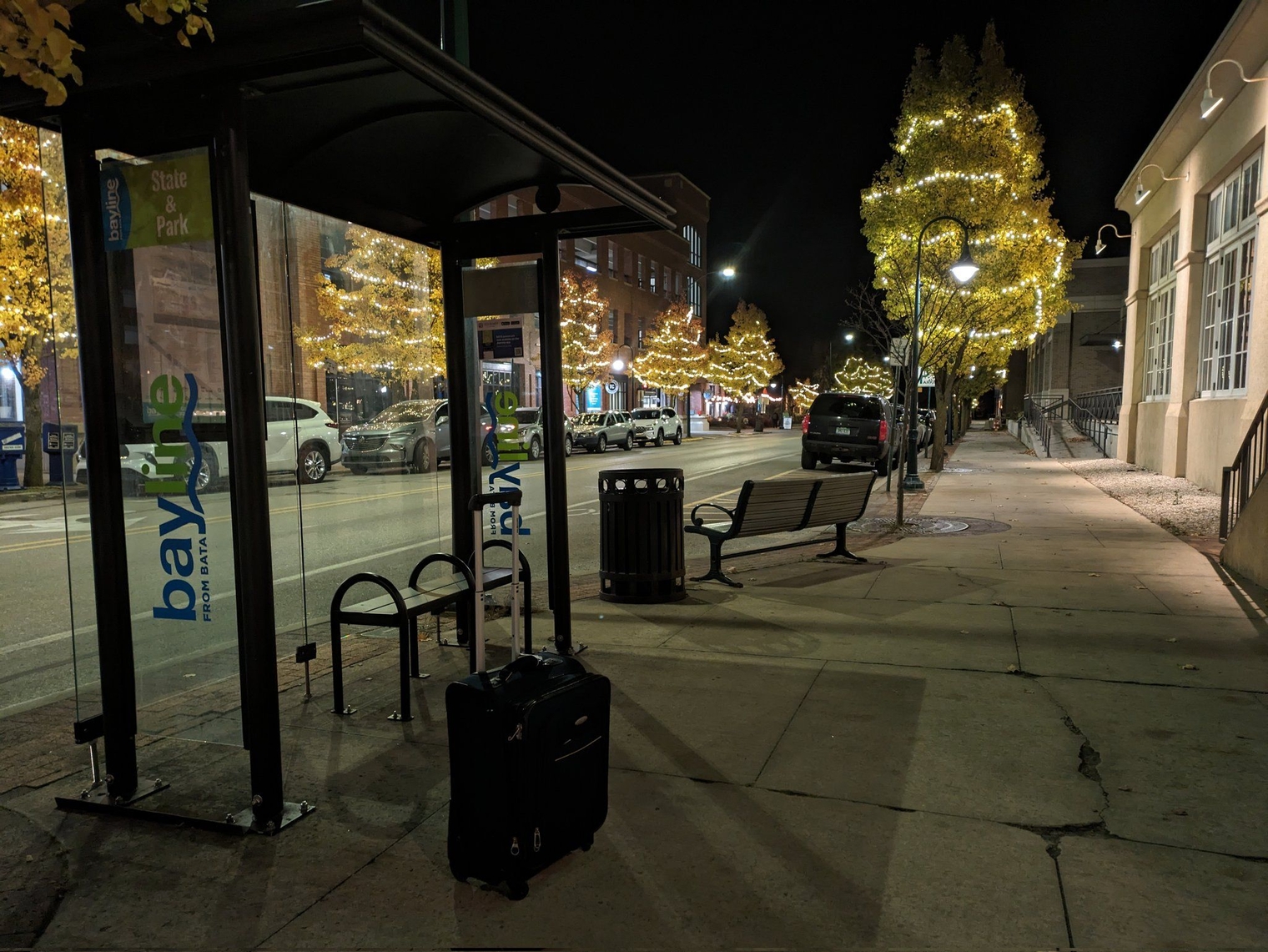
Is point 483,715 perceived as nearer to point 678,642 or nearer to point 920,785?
point 920,785

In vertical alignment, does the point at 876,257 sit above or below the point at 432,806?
above

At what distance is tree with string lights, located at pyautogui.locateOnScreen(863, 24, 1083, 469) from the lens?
1969 centimetres

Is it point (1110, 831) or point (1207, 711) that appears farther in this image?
point (1207, 711)

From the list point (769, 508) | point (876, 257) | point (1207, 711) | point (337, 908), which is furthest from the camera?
point (876, 257)

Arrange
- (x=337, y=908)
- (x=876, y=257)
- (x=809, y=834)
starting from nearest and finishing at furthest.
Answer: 1. (x=337, y=908)
2. (x=809, y=834)
3. (x=876, y=257)

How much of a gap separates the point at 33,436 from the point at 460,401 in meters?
16.4

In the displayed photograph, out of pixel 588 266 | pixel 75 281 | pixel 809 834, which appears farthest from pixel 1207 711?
pixel 588 266

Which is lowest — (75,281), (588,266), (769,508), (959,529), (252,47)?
(959,529)

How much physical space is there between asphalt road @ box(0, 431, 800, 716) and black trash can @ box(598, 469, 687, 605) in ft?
2.53

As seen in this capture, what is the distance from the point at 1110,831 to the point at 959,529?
8773mm

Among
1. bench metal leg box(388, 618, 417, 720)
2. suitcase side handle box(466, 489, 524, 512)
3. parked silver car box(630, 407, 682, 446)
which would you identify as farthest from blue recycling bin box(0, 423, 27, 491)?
parked silver car box(630, 407, 682, 446)

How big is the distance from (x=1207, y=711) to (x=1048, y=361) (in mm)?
42432

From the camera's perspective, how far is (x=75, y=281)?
361 centimetres

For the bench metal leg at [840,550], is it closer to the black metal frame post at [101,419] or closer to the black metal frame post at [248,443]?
the black metal frame post at [248,443]
